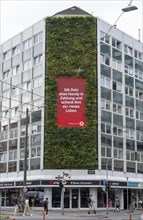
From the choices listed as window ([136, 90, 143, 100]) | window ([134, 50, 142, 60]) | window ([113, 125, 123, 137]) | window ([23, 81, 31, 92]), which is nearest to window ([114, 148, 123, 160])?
window ([113, 125, 123, 137])

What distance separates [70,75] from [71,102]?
3.37m

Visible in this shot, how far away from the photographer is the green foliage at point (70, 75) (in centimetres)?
5031

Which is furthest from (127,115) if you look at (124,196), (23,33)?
(23,33)

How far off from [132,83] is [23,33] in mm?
16918

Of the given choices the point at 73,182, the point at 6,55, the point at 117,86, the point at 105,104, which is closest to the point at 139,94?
the point at 117,86

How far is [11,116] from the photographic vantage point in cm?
5875

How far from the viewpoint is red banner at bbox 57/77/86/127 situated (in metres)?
51.5

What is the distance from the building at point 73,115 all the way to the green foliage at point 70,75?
118 mm

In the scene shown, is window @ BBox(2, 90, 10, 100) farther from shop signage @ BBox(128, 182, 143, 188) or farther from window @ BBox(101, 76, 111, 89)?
shop signage @ BBox(128, 182, 143, 188)

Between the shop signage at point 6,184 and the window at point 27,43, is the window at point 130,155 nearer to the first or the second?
the shop signage at point 6,184

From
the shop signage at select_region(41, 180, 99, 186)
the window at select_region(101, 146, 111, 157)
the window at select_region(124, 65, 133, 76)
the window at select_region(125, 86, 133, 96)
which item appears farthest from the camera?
the window at select_region(124, 65, 133, 76)

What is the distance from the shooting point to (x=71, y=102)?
5203 cm

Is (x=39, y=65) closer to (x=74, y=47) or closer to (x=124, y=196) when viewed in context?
(x=74, y=47)

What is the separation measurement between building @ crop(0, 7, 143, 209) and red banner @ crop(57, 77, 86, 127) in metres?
0.12
